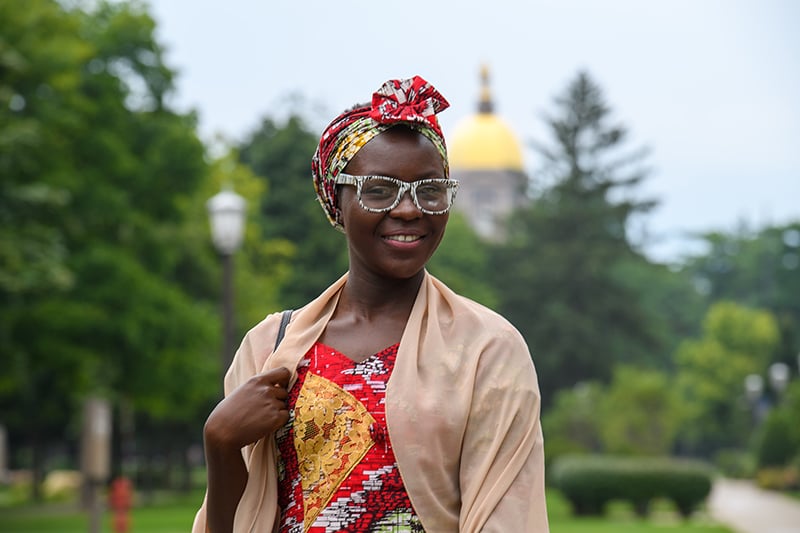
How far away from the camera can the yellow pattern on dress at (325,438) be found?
326 centimetres

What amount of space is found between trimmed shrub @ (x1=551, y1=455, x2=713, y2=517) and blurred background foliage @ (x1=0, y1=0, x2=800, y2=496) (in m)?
8.54

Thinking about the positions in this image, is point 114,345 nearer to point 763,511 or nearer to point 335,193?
point 763,511

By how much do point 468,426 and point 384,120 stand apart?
2.23 ft

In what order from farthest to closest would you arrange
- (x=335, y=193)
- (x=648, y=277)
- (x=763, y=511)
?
(x=648, y=277)
(x=763, y=511)
(x=335, y=193)

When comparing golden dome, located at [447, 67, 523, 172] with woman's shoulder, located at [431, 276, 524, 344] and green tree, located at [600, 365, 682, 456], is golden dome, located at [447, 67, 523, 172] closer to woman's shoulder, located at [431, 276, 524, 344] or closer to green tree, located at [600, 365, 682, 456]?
green tree, located at [600, 365, 682, 456]

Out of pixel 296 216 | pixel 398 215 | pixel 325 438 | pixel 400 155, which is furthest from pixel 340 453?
pixel 296 216

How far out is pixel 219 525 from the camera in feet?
11.4

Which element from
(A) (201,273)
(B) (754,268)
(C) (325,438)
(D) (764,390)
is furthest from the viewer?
(B) (754,268)

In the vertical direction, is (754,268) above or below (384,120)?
above

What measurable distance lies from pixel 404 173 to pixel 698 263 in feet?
323

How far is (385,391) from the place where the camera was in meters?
3.25

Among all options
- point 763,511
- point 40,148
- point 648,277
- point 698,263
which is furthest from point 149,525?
point 698,263

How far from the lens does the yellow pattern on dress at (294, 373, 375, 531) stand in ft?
10.7

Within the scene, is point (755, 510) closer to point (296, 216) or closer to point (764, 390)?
point (296, 216)
